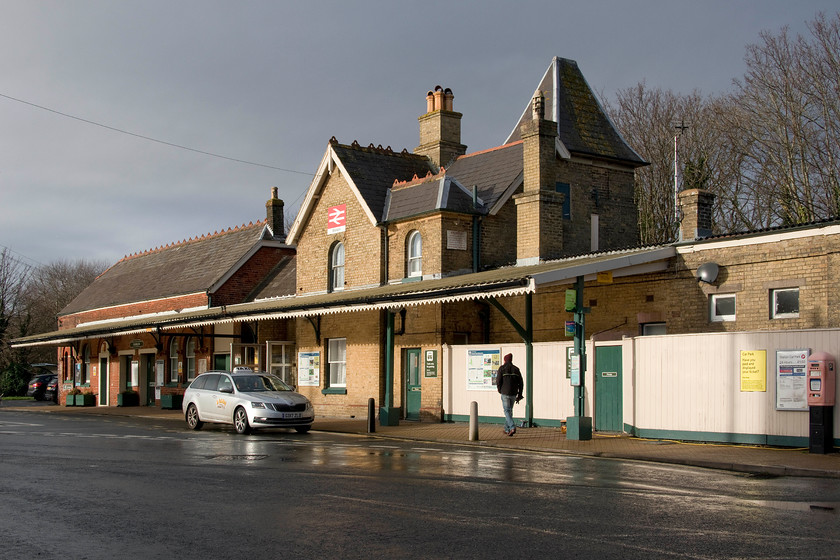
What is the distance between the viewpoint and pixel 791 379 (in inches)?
628

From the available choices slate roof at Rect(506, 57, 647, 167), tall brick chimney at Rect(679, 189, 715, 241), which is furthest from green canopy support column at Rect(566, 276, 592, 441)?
slate roof at Rect(506, 57, 647, 167)

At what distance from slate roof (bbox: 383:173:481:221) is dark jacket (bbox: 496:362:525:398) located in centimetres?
662

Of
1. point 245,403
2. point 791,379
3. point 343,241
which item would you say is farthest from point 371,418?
point 791,379

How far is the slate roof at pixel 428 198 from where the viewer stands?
Answer: 25484mm

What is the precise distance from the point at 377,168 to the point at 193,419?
997 centimetres

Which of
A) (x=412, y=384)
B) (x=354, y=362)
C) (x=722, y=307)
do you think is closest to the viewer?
(x=722, y=307)

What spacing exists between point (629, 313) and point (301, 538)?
14.1 m

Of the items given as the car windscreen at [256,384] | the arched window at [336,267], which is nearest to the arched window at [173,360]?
the arched window at [336,267]

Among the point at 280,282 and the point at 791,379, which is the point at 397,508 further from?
the point at 280,282

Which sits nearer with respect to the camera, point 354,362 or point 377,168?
point 354,362

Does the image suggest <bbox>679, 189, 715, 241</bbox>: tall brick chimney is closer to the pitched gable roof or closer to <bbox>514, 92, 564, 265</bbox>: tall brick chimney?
<bbox>514, 92, 564, 265</bbox>: tall brick chimney

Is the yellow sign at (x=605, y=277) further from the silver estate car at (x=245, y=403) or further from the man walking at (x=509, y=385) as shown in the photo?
the silver estate car at (x=245, y=403)

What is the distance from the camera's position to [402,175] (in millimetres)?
29469

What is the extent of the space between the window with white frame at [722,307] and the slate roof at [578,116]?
29.0 ft
